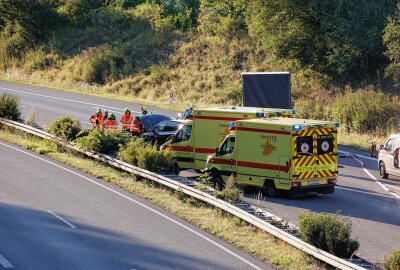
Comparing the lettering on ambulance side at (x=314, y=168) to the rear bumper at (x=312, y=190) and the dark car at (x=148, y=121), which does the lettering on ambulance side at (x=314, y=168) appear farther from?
the dark car at (x=148, y=121)

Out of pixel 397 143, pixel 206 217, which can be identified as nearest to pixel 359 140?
pixel 397 143

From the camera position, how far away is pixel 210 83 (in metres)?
53.8

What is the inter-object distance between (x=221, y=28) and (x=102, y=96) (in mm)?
12453

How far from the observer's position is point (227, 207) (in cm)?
1991

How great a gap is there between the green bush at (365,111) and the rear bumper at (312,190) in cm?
1521

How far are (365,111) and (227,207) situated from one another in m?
21.6

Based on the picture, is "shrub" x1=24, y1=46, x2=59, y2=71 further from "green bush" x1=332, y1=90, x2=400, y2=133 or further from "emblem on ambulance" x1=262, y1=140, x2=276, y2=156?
"emblem on ambulance" x1=262, y1=140, x2=276, y2=156

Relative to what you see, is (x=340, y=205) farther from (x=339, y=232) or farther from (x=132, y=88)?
(x=132, y=88)

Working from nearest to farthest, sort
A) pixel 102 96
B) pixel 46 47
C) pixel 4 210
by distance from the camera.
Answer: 1. pixel 4 210
2. pixel 102 96
3. pixel 46 47

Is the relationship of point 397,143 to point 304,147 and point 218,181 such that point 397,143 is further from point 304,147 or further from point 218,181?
point 218,181

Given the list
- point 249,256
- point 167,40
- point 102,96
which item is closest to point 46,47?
point 167,40

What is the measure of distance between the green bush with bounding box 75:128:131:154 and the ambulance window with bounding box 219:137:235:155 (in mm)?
5381

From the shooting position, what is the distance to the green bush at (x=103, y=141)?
2888 cm

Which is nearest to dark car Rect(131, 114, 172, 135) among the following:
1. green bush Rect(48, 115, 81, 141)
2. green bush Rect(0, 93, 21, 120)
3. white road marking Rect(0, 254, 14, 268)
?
green bush Rect(48, 115, 81, 141)
